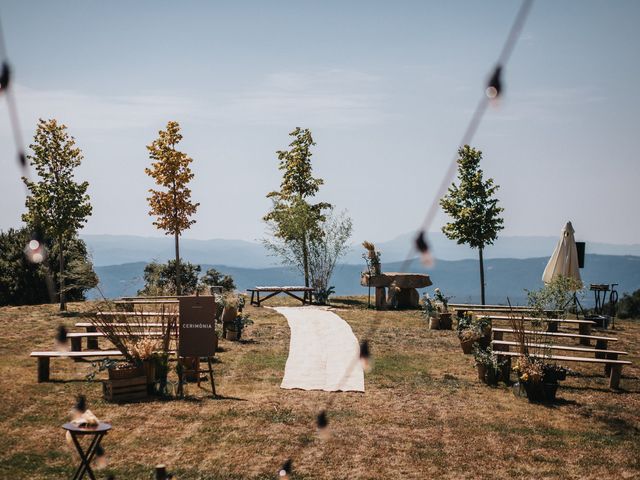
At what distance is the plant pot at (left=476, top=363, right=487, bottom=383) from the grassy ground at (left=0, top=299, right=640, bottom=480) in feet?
0.86

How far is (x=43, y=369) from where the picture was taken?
12.9 meters

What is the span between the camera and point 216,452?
887 cm

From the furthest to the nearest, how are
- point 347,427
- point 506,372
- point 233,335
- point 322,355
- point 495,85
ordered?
1. point 233,335
2. point 322,355
3. point 506,372
4. point 347,427
5. point 495,85

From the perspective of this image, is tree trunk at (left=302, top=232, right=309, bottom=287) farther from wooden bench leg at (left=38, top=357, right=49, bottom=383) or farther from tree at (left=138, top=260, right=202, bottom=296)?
wooden bench leg at (left=38, top=357, right=49, bottom=383)

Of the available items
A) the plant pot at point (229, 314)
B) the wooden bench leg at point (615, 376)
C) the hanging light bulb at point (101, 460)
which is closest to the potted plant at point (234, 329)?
the plant pot at point (229, 314)

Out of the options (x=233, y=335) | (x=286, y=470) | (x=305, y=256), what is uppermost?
(x=305, y=256)

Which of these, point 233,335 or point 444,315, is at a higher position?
point 444,315

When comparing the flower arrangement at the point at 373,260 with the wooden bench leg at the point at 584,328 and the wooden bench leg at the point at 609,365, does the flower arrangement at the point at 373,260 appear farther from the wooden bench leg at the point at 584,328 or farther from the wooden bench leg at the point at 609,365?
the wooden bench leg at the point at 609,365

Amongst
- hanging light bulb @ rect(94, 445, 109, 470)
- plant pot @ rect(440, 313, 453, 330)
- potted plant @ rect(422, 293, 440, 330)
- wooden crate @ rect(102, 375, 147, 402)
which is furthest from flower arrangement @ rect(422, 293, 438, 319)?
hanging light bulb @ rect(94, 445, 109, 470)

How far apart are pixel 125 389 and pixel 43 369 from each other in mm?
2587

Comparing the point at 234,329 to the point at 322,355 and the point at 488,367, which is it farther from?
the point at 488,367

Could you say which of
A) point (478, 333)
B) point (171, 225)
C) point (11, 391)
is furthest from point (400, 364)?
point (171, 225)

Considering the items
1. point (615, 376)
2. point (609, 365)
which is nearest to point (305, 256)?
point (609, 365)

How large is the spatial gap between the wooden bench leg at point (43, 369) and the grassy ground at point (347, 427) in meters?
0.20
